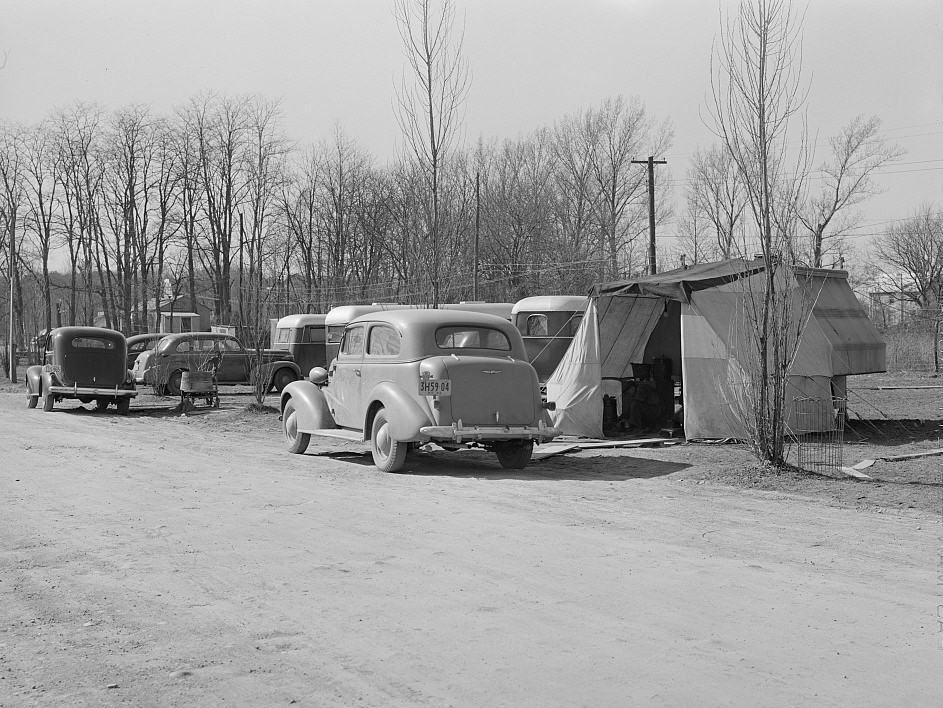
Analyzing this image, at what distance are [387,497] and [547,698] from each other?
5.71 meters

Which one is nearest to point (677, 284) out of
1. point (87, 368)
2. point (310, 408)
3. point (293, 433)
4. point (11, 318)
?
point (310, 408)

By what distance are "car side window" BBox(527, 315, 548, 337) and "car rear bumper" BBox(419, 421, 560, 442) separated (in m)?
12.2

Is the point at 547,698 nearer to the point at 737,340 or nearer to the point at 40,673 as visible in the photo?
the point at 40,673

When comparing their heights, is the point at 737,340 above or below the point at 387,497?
above

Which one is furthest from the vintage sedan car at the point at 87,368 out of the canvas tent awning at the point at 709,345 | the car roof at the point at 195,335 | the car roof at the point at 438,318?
the car roof at the point at 438,318

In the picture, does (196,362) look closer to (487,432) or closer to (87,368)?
(87,368)

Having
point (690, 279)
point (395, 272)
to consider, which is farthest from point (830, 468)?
point (395, 272)

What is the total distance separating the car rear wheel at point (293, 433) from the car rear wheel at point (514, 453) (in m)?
3.08

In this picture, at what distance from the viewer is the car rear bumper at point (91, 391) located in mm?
22531

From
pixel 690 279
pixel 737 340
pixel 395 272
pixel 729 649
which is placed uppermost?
pixel 395 272

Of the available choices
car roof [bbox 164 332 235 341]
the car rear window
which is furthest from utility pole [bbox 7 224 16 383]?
the car rear window

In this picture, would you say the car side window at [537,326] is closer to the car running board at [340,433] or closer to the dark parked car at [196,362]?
the dark parked car at [196,362]

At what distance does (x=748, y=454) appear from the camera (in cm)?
1309

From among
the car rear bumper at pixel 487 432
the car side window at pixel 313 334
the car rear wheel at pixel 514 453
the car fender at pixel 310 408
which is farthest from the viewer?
the car side window at pixel 313 334
